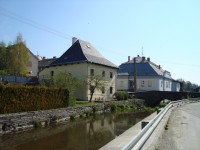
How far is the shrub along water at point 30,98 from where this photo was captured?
19.3 m

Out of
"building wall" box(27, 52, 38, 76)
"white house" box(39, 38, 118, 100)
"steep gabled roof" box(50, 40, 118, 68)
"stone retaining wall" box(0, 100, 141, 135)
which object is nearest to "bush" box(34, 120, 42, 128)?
"stone retaining wall" box(0, 100, 141, 135)

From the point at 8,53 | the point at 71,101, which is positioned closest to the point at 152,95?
the point at 71,101

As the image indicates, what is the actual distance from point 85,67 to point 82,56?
6.02ft

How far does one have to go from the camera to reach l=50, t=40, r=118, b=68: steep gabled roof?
3842cm

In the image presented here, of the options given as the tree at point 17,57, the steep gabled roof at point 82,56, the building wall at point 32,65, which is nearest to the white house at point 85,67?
the steep gabled roof at point 82,56

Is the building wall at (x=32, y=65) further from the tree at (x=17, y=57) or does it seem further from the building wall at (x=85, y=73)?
the building wall at (x=85, y=73)

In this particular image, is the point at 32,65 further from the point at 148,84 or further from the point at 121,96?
the point at 121,96

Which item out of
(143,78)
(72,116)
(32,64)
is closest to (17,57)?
(32,64)

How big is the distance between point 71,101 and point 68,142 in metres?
13.3

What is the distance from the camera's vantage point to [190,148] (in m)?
8.39

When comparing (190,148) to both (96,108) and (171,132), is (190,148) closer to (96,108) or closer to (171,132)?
(171,132)

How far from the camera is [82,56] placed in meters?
38.3

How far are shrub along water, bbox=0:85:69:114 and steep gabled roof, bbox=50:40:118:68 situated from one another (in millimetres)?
12499

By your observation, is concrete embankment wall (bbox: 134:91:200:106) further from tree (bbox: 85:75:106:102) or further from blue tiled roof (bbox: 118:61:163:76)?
blue tiled roof (bbox: 118:61:163:76)
